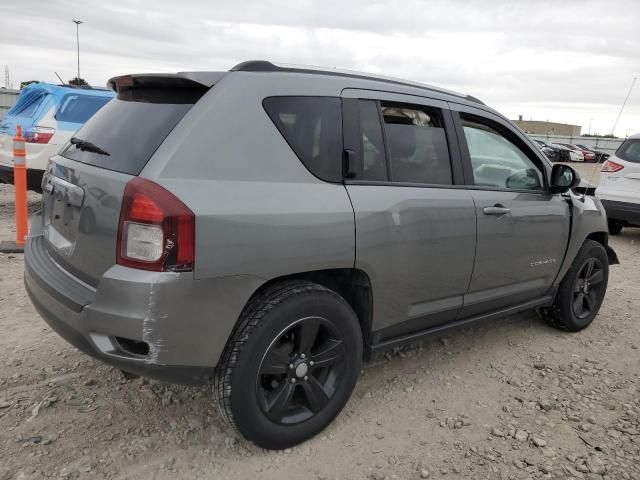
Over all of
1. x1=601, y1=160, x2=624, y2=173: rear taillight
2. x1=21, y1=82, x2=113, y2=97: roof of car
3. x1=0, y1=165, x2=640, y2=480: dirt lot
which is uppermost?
x1=21, y1=82, x2=113, y2=97: roof of car

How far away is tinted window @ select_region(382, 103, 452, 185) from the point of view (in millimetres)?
2975

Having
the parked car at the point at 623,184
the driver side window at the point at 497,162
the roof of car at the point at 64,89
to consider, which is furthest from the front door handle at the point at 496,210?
the roof of car at the point at 64,89

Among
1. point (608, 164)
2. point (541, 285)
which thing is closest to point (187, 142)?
point (541, 285)

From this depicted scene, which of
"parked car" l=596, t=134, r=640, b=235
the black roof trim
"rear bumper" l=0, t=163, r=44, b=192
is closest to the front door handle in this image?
the black roof trim

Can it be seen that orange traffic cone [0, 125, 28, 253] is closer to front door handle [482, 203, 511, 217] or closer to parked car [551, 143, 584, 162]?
front door handle [482, 203, 511, 217]

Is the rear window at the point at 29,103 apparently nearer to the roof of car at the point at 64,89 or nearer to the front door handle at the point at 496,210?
the roof of car at the point at 64,89

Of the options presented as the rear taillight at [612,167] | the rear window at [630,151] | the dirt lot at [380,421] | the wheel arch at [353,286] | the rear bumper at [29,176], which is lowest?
the dirt lot at [380,421]

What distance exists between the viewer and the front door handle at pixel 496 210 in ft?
10.9

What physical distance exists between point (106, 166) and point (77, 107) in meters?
5.94

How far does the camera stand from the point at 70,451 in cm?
255

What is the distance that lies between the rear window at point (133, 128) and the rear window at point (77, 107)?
515cm

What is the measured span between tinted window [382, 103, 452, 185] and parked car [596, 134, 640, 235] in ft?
20.4

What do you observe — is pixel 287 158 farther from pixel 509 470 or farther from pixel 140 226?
pixel 509 470

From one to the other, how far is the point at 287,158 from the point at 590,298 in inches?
129
